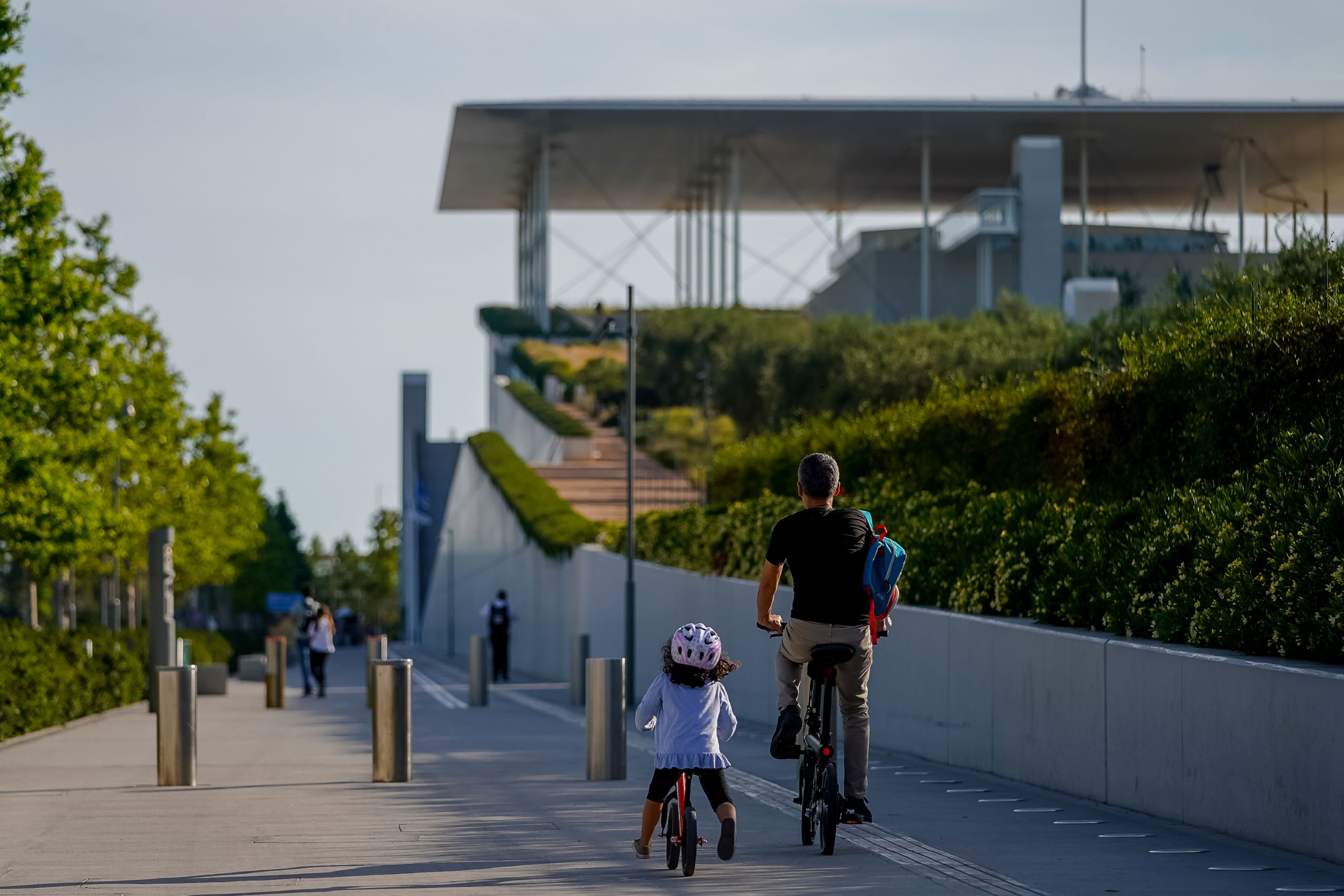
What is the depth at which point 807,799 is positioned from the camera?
877 centimetres

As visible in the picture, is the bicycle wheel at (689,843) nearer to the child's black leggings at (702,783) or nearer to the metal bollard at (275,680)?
the child's black leggings at (702,783)

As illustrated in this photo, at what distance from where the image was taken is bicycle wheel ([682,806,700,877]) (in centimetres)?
809

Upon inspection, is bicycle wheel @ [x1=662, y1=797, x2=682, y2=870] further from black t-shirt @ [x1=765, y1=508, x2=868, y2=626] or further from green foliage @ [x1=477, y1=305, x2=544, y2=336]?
green foliage @ [x1=477, y1=305, x2=544, y2=336]

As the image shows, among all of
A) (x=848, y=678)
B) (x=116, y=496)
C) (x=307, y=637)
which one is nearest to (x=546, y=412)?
(x=116, y=496)

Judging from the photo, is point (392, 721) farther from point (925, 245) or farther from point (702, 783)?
point (925, 245)

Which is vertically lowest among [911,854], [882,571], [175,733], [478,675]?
[478,675]

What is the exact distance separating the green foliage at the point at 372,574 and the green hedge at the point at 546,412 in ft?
218

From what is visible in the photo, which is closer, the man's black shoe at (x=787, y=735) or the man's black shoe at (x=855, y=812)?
the man's black shoe at (x=787, y=735)

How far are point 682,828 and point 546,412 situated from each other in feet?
173

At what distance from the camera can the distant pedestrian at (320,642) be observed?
29547 mm

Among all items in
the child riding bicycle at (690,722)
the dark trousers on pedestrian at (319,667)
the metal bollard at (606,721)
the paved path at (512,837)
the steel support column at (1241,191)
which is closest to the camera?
the paved path at (512,837)

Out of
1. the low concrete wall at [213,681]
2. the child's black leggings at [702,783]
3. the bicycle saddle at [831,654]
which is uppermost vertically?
the bicycle saddle at [831,654]

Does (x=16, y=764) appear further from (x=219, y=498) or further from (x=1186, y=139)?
(x=1186, y=139)

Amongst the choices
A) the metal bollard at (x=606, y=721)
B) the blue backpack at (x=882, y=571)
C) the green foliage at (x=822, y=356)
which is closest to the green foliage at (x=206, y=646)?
the green foliage at (x=822, y=356)
